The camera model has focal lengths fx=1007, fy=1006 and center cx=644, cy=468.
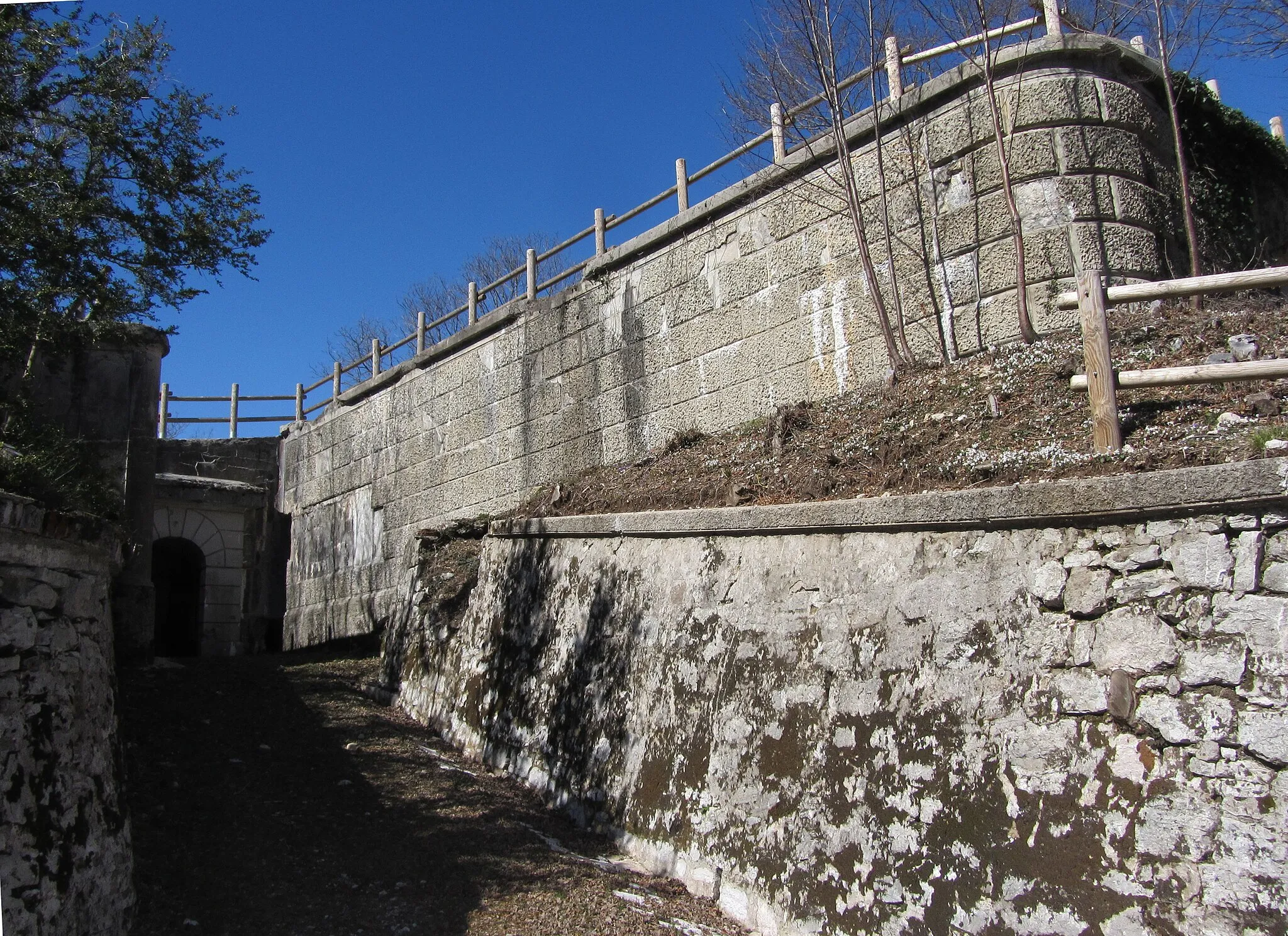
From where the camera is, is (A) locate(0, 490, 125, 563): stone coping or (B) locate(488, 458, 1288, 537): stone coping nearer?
(B) locate(488, 458, 1288, 537): stone coping

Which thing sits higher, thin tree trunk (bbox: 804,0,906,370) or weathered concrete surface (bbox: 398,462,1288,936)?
thin tree trunk (bbox: 804,0,906,370)

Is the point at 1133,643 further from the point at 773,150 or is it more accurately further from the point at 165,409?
the point at 165,409

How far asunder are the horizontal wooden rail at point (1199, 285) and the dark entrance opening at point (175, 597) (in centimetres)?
1421

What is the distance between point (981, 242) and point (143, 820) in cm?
678

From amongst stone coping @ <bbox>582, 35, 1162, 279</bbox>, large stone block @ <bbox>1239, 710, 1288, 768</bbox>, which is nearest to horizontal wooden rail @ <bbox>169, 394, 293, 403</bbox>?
stone coping @ <bbox>582, 35, 1162, 279</bbox>

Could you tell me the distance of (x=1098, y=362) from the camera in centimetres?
504

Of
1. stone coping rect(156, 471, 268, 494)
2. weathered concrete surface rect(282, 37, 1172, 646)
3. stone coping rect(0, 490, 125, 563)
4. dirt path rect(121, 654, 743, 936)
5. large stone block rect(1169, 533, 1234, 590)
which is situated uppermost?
weathered concrete surface rect(282, 37, 1172, 646)

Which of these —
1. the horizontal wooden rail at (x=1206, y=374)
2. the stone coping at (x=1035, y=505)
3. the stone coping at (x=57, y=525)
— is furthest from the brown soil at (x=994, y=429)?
the stone coping at (x=57, y=525)

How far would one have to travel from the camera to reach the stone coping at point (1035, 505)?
3785 mm

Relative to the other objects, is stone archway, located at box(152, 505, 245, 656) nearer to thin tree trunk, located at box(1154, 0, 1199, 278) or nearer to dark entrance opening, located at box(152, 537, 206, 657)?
dark entrance opening, located at box(152, 537, 206, 657)

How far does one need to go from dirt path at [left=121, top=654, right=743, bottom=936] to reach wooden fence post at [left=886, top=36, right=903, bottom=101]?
244 inches

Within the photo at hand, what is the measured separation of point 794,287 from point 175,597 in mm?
11957

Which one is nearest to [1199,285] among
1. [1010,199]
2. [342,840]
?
[1010,199]

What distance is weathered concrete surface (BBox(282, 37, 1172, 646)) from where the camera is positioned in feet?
24.5
